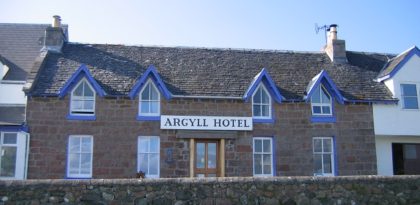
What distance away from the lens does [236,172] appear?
1997 cm

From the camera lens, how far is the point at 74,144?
19.5 meters

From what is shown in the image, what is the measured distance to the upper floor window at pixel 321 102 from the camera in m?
21.3

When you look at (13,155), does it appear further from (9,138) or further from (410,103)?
(410,103)

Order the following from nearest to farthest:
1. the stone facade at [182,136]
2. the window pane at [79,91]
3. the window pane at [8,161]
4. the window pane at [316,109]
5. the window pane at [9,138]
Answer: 1. the window pane at [8,161]
2. the window pane at [9,138]
3. the stone facade at [182,136]
4. the window pane at [79,91]
5. the window pane at [316,109]

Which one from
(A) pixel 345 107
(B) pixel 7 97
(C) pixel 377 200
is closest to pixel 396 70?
(A) pixel 345 107

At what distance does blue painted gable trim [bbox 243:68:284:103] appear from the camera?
2056cm

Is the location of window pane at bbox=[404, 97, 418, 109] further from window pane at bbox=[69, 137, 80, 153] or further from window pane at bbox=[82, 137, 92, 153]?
window pane at bbox=[69, 137, 80, 153]

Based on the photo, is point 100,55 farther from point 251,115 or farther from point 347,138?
point 347,138

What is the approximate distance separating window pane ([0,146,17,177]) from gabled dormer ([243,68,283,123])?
9.57 meters

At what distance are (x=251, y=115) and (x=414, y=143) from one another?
8034 mm

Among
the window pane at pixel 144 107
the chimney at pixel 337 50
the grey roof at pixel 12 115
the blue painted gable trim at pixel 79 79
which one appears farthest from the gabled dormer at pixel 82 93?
the chimney at pixel 337 50

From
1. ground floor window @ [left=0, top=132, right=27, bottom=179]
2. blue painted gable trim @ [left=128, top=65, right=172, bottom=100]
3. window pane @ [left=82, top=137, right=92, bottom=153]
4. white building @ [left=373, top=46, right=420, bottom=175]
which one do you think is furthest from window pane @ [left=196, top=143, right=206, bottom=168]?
white building @ [left=373, top=46, right=420, bottom=175]

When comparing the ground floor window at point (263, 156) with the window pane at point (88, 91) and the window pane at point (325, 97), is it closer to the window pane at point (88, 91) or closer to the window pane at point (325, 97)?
the window pane at point (325, 97)

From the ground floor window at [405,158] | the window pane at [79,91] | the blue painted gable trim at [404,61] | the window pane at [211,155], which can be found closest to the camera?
the window pane at [79,91]
